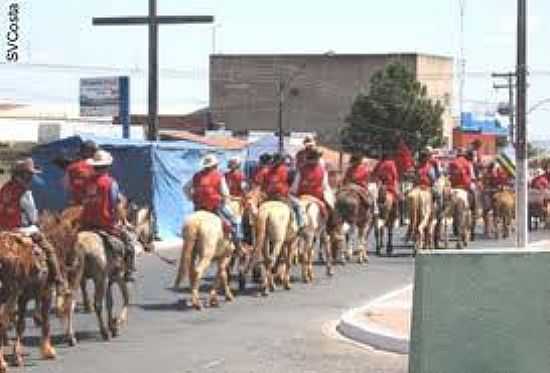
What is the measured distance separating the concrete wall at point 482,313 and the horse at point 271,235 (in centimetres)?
1048

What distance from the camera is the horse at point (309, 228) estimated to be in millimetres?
21031

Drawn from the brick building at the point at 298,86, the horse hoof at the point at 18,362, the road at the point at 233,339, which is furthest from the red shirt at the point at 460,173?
the brick building at the point at 298,86

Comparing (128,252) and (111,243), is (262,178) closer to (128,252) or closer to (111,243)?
(128,252)

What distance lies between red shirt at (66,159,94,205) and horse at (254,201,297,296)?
4135 mm

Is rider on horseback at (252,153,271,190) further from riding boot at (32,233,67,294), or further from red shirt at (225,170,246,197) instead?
riding boot at (32,233,67,294)

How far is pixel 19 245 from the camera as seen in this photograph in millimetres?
12656

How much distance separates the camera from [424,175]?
26.9m

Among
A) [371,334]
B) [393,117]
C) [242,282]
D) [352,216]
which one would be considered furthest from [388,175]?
[393,117]

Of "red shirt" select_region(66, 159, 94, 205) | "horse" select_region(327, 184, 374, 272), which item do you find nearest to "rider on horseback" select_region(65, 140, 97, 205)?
"red shirt" select_region(66, 159, 94, 205)

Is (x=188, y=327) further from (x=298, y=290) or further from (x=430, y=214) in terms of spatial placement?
(x=430, y=214)

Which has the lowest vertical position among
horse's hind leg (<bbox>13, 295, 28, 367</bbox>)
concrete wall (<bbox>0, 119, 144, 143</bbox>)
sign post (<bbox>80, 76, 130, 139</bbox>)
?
horse's hind leg (<bbox>13, 295, 28, 367</bbox>)

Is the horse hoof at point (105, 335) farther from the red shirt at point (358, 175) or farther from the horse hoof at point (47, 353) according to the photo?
the red shirt at point (358, 175)

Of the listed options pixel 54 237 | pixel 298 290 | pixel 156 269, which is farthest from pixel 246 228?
pixel 54 237

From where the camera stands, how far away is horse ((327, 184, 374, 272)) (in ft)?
78.1
